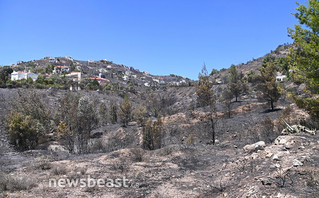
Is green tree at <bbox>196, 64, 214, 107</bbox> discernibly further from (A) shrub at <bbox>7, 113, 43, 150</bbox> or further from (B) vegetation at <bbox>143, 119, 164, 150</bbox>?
(A) shrub at <bbox>7, 113, 43, 150</bbox>

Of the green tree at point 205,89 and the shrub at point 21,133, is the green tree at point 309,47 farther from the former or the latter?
the shrub at point 21,133

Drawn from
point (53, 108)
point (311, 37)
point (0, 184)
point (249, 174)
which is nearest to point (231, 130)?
point (311, 37)

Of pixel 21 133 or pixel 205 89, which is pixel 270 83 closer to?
pixel 205 89

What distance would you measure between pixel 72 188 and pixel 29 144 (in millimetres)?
12043

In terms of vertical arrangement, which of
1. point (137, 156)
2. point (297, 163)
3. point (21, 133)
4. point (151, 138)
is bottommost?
point (137, 156)

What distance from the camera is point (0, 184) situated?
18.7 feet

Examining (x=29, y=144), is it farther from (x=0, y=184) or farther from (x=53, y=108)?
(x=53, y=108)

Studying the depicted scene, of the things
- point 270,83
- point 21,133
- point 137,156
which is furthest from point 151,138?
point 270,83

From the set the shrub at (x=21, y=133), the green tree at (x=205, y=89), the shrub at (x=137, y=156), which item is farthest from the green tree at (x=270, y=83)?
the shrub at (x=21, y=133)

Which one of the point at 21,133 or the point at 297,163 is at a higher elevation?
the point at 21,133

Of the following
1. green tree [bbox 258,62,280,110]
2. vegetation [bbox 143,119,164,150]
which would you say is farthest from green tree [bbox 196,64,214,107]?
green tree [bbox 258,62,280,110]

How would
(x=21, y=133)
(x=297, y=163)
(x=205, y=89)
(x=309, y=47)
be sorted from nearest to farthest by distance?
1. (x=297, y=163)
2. (x=309, y=47)
3. (x=205, y=89)
4. (x=21, y=133)

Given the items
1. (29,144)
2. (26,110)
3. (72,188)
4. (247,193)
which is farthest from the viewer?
(26,110)

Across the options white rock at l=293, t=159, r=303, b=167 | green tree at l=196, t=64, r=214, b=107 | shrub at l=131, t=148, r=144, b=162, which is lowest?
shrub at l=131, t=148, r=144, b=162
